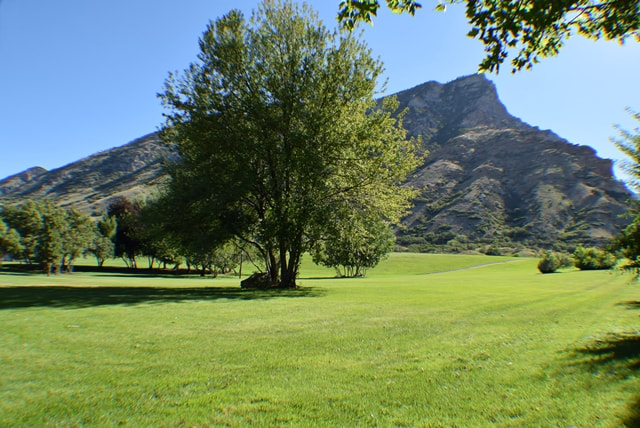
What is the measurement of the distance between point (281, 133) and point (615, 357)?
18616 millimetres

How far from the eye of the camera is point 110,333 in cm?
805

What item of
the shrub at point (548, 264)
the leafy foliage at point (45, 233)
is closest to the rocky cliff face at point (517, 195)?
the shrub at point (548, 264)

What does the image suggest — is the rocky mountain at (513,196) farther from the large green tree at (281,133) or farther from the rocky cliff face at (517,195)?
the large green tree at (281,133)

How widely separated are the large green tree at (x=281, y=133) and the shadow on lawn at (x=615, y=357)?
13.9 meters

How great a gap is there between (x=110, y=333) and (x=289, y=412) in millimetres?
6014

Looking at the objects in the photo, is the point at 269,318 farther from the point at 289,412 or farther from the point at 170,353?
the point at 289,412

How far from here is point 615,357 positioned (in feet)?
21.4

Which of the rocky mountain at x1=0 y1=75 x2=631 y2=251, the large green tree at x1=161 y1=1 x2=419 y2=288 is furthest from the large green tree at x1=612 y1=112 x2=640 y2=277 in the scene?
the rocky mountain at x1=0 y1=75 x2=631 y2=251

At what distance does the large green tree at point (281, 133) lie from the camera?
20.2 m

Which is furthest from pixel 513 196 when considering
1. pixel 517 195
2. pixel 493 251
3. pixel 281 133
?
pixel 281 133

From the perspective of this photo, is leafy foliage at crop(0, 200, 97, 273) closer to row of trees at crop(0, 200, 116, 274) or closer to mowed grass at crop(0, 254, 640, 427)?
row of trees at crop(0, 200, 116, 274)

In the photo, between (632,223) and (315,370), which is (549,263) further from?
(315,370)

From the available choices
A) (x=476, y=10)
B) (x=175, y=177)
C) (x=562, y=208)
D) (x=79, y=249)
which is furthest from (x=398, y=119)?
(x=562, y=208)

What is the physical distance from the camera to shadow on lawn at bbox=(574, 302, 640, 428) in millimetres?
4707
